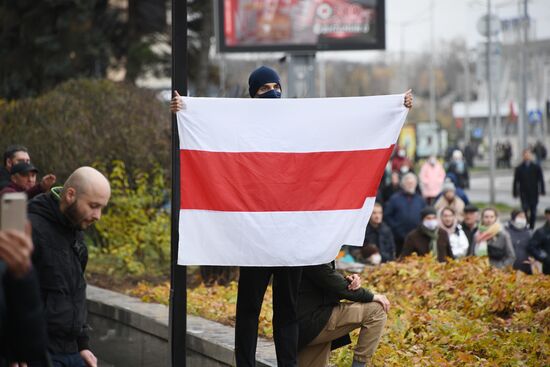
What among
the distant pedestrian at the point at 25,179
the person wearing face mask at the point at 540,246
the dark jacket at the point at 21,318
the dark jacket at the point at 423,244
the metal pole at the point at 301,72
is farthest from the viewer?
the metal pole at the point at 301,72

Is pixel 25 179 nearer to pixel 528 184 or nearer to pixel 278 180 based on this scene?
pixel 278 180

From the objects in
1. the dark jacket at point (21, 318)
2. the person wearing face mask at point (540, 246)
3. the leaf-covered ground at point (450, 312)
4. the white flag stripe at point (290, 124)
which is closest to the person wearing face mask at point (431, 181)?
the person wearing face mask at point (540, 246)

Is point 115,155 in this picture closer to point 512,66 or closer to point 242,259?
point 242,259

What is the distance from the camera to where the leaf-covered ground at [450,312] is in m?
7.46

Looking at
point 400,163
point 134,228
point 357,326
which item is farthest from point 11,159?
point 400,163

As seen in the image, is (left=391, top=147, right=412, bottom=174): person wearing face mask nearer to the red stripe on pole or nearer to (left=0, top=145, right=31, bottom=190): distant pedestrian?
(left=0, top=145, right=31, bottom=190): distant pedestrian

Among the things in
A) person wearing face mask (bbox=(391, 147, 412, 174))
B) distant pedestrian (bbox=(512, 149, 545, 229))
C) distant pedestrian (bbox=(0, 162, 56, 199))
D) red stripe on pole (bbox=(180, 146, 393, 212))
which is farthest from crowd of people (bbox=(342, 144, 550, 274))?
person wearing face mask (bbox=(391, 147, 412, 174))

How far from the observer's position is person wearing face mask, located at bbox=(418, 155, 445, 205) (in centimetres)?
2591

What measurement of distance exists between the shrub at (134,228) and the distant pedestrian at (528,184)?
43.1 ft

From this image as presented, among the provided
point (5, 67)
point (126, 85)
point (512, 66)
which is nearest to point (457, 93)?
point (512, 66)

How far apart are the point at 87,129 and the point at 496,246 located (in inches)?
246

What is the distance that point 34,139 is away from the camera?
16000 millimetres

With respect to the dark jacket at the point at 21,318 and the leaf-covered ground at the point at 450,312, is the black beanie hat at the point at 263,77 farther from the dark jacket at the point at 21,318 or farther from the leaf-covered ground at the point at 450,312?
the dark jacket at the point at 21,318

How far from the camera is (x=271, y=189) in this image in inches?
273
